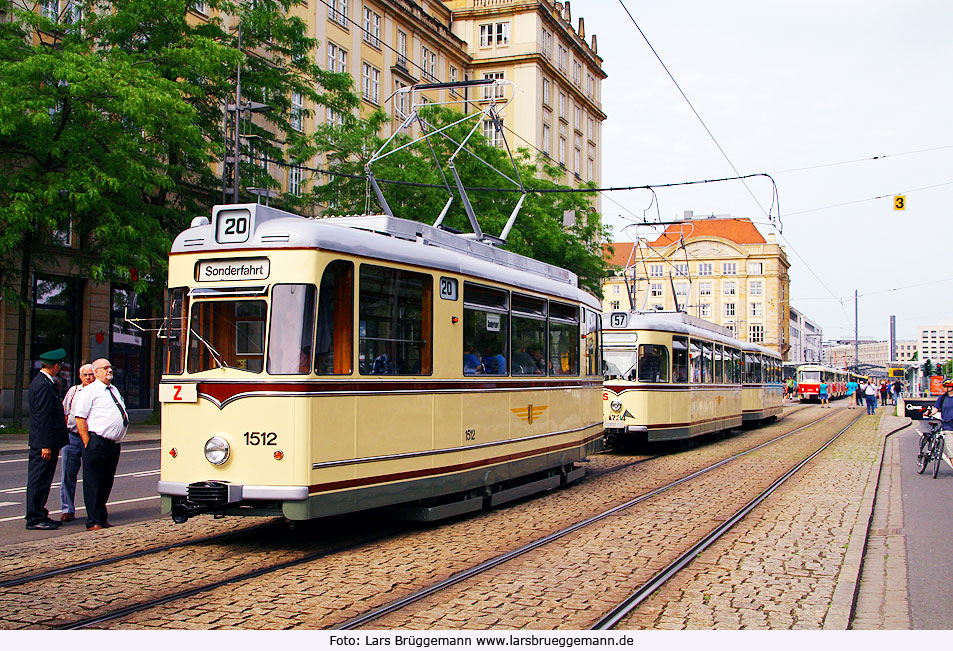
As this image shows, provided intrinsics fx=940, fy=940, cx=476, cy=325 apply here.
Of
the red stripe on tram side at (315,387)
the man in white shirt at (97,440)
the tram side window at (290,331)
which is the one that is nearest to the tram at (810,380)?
the red stripe on tram side at (315,387)

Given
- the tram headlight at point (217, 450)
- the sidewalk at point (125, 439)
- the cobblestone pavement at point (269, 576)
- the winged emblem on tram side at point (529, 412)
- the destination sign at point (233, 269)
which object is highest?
the destination sign at point (233, 269)

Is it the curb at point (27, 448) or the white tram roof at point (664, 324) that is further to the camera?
the white tram roof at point (664, 324)

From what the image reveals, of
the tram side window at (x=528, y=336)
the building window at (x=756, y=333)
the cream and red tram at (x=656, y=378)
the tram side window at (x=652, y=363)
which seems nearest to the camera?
the tram side window at (x=528, y=336)

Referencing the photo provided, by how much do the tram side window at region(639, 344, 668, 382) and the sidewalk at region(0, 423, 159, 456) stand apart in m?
11.8

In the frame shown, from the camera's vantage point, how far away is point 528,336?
38.9ft

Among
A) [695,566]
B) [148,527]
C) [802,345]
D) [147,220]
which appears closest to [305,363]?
[148,527]

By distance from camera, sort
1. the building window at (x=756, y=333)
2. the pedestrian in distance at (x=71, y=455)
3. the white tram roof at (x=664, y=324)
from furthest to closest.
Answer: the building window at (x=756, y=333) → the white tram roof at (x=664, y=324) → the pedestrian in distance at (x=71, y=455)

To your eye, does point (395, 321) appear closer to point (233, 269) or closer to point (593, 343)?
point (233, 269)

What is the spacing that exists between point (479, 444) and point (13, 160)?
1683cm

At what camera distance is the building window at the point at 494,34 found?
60.9 meters

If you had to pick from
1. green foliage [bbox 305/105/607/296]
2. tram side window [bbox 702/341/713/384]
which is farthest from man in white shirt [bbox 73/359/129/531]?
green foliage [bbox 305/105/607/296]

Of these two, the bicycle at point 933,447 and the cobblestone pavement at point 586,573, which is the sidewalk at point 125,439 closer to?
the cobblestone pavement at point 586,573

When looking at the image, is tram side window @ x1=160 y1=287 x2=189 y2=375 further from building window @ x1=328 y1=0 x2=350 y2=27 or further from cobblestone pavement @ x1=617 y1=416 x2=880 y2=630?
building window @ x1=328 y1=0 x2=350 y2=27

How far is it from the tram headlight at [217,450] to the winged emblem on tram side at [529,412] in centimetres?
421
